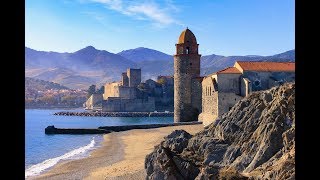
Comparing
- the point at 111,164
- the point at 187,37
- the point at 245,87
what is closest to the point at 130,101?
the point at 187,37

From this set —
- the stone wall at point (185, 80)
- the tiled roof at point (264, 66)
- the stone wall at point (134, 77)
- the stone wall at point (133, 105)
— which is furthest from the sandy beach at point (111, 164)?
the stone wall at point (134, 77)

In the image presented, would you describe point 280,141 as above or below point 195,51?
below

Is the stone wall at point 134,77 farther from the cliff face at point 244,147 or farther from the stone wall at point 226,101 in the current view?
the cliff face at point 244,147

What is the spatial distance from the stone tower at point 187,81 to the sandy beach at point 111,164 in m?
6.45

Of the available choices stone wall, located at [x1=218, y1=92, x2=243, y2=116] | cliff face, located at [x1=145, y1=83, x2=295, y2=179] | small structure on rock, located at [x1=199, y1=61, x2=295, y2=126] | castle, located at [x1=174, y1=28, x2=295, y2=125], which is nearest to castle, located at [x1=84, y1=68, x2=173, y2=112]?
castle, located at [x1=174, y1=28, x2=295, y2=125]

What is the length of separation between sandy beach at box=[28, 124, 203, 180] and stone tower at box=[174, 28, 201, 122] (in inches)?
254

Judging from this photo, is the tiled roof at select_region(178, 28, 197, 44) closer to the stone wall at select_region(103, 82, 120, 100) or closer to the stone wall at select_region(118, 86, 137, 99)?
the stone wall at select_region(118, 86, 137, 99)

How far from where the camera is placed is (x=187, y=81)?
147 feet

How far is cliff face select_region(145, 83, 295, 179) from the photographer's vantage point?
1207 cm

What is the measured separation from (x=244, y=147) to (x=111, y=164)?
13428 mm
